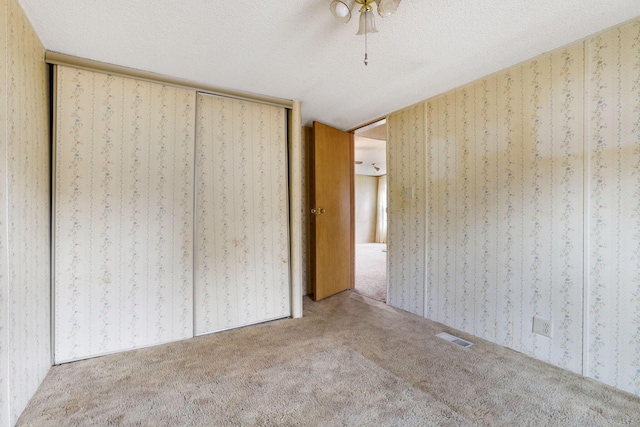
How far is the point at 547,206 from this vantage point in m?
1.92

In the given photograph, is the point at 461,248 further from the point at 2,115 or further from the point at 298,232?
the point at 2,115

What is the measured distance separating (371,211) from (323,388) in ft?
26.4

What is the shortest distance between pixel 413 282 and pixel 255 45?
2510mm

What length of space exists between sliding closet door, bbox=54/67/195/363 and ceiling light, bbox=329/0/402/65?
155 centimetres

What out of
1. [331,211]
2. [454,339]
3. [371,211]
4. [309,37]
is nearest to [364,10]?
[309,37]

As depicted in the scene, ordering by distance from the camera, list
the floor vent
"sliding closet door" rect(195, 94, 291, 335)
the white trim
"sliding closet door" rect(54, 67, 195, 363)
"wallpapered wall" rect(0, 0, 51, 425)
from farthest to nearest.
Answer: the white trim
"sliding closet door" rect(195, 94, 291, 335)
the floor vent
"sliding closet door" rect(54, 67, 195, 363)
"wallpapered wall" rect(0, 0, 51, 425)

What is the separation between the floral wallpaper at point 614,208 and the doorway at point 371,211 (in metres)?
1.85

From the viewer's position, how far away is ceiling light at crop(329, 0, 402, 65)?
131cm

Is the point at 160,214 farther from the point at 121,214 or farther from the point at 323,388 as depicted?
the point at 323,388

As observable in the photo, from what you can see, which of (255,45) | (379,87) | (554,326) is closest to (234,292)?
(255,45)

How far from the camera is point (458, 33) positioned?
1.65 metres

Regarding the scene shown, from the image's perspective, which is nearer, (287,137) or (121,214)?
(121,214)

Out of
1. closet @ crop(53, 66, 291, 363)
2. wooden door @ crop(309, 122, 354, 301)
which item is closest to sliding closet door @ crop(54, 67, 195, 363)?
closet @ crop(53, 66, 291, 363)

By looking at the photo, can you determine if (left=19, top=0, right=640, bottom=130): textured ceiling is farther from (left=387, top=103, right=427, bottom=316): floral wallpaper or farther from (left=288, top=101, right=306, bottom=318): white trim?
(left=387, top=103, right=427, bottom=316): floral wallpaper
